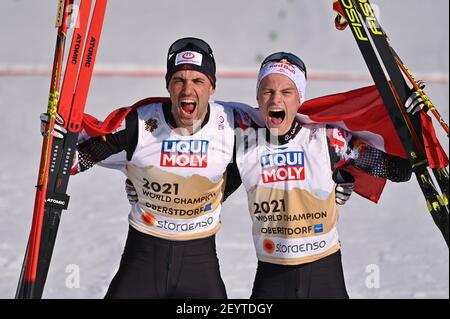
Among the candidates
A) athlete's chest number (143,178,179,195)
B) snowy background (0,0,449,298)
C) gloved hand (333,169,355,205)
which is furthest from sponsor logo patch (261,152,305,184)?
snowy background (0,0,449,298)

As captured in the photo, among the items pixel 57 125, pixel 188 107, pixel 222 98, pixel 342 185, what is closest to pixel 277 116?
pixel 188 107

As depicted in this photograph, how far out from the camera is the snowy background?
24.7 ft

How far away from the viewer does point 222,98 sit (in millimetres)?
12266

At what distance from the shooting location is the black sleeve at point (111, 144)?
15.6ft

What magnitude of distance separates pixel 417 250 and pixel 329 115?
Answer: 11.9 feet

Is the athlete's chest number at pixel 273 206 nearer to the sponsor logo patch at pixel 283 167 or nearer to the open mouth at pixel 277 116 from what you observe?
the sponsor logo patch at pixel 283 167

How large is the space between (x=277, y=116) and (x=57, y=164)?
49.1 inches

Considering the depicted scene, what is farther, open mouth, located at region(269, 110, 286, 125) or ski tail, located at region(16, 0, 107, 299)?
open mouth, located at region(269, 110, 286, 125)

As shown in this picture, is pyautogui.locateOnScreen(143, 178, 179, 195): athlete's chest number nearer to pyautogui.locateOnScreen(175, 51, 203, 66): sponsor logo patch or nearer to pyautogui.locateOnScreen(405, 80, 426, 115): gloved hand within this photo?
pyautogui.locateOnScreen(175, 51, 203, 66): sponsor logo patch

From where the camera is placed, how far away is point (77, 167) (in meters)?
4.79

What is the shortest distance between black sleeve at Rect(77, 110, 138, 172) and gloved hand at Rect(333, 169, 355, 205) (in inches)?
47.8

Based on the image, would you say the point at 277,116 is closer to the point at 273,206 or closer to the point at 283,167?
the point at 283,167

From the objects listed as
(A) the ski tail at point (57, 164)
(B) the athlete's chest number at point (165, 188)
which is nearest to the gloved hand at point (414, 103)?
(B) the athlete's chest number at point (165, 188)

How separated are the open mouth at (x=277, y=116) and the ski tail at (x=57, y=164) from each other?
103cm
